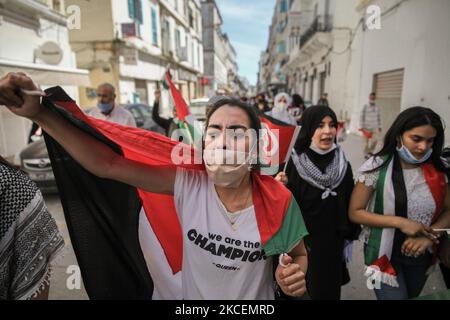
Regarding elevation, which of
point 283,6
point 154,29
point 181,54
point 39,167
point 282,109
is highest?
point 283,6

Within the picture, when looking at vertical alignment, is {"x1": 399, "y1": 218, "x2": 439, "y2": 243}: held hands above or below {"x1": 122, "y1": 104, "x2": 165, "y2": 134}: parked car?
below

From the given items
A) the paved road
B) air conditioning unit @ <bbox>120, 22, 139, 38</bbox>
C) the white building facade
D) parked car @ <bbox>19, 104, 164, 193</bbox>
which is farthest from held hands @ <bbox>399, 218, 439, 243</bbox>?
air conditioning unit @ <bbox>120, 22, 139, 38</bbox>

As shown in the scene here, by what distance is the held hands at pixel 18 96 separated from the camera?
1.15 metres

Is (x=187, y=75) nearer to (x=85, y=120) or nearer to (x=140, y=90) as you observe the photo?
(x=140, y=90)

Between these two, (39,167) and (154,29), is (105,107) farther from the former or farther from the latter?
(154,29)

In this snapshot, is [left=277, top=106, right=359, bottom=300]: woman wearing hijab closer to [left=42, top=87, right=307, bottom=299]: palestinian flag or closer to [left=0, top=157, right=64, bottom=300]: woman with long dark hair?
[left=42, top=87, right=307, bottom=299]: palestinian flag

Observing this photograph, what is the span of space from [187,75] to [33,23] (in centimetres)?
2389

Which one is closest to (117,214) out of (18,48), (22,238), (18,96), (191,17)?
(22,238)

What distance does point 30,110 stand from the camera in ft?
4.14

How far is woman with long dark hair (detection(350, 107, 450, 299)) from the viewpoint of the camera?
6.41ft

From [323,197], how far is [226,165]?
1.35 metres

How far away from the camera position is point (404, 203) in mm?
2002

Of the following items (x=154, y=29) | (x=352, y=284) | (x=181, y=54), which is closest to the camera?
(x=352, y=284)

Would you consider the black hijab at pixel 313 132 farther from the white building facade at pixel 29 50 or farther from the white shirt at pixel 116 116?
the white building facade at pixel 29 50
